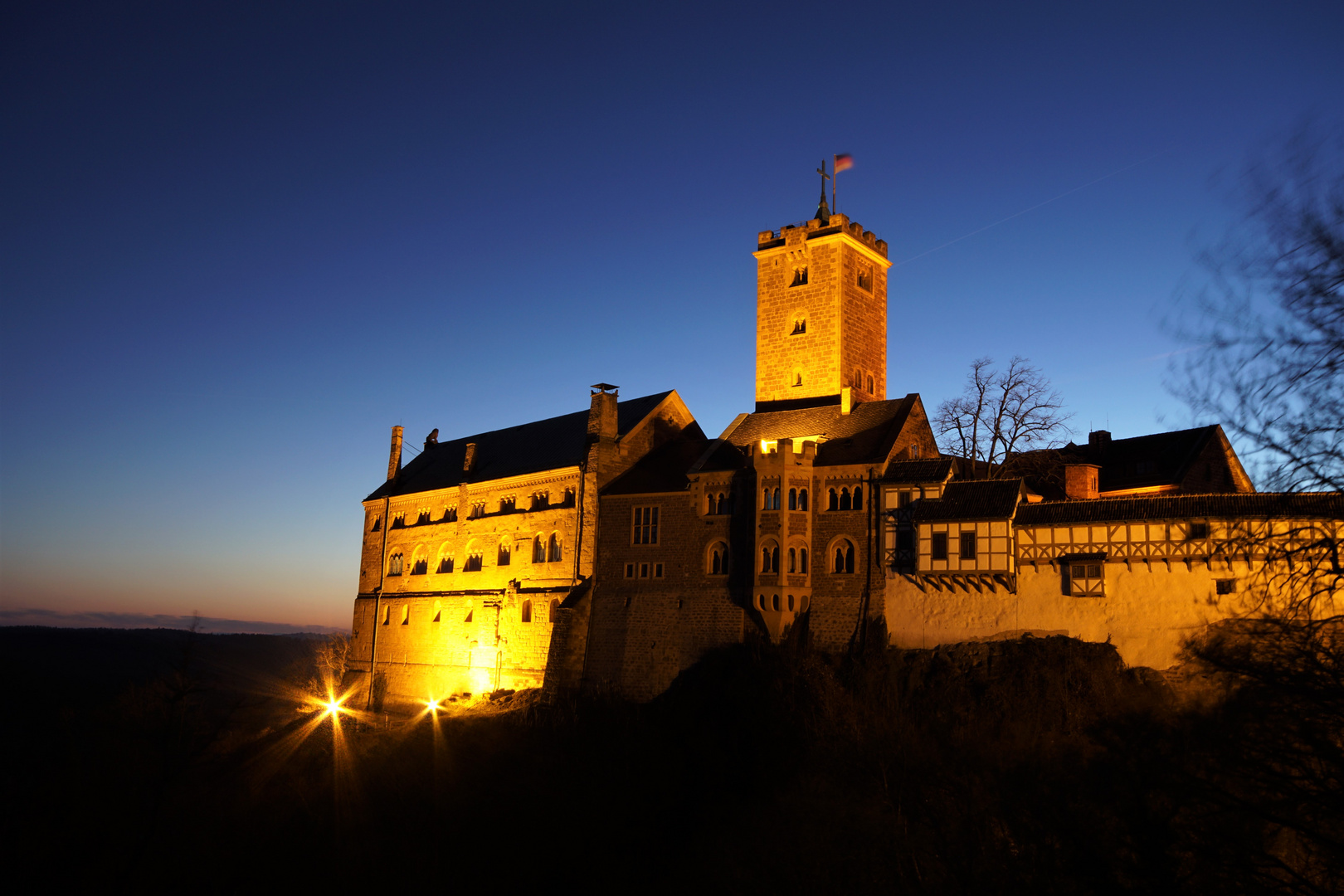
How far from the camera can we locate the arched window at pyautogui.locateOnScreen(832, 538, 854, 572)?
37344mm

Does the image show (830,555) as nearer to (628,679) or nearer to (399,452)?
(628,679)

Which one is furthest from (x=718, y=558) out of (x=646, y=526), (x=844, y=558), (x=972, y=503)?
(x=972, y=503)

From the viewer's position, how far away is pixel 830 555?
37.7m

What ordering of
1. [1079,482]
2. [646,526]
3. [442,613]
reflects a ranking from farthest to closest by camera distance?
[442,613], [646,526], [1079,482]

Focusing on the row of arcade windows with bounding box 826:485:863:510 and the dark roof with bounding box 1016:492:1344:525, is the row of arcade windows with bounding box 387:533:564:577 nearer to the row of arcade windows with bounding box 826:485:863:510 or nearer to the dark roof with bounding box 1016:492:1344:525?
the row of arcade windows with bounding box 826:485:863:510

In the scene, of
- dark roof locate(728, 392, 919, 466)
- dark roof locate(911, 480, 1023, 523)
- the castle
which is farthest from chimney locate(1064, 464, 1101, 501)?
dark roof locate(728, 392, 919, 466)

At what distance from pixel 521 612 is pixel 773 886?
20.3 meters

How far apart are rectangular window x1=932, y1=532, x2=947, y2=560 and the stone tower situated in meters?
12.2

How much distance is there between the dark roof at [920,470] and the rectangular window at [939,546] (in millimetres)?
2021

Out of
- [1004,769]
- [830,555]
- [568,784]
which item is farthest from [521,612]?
[1004,769]

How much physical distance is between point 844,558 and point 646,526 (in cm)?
850

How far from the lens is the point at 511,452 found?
174 feet

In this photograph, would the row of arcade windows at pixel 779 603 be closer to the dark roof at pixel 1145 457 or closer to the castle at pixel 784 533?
the castle at pixel 784 533

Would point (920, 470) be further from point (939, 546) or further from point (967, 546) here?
point (967, 546)
